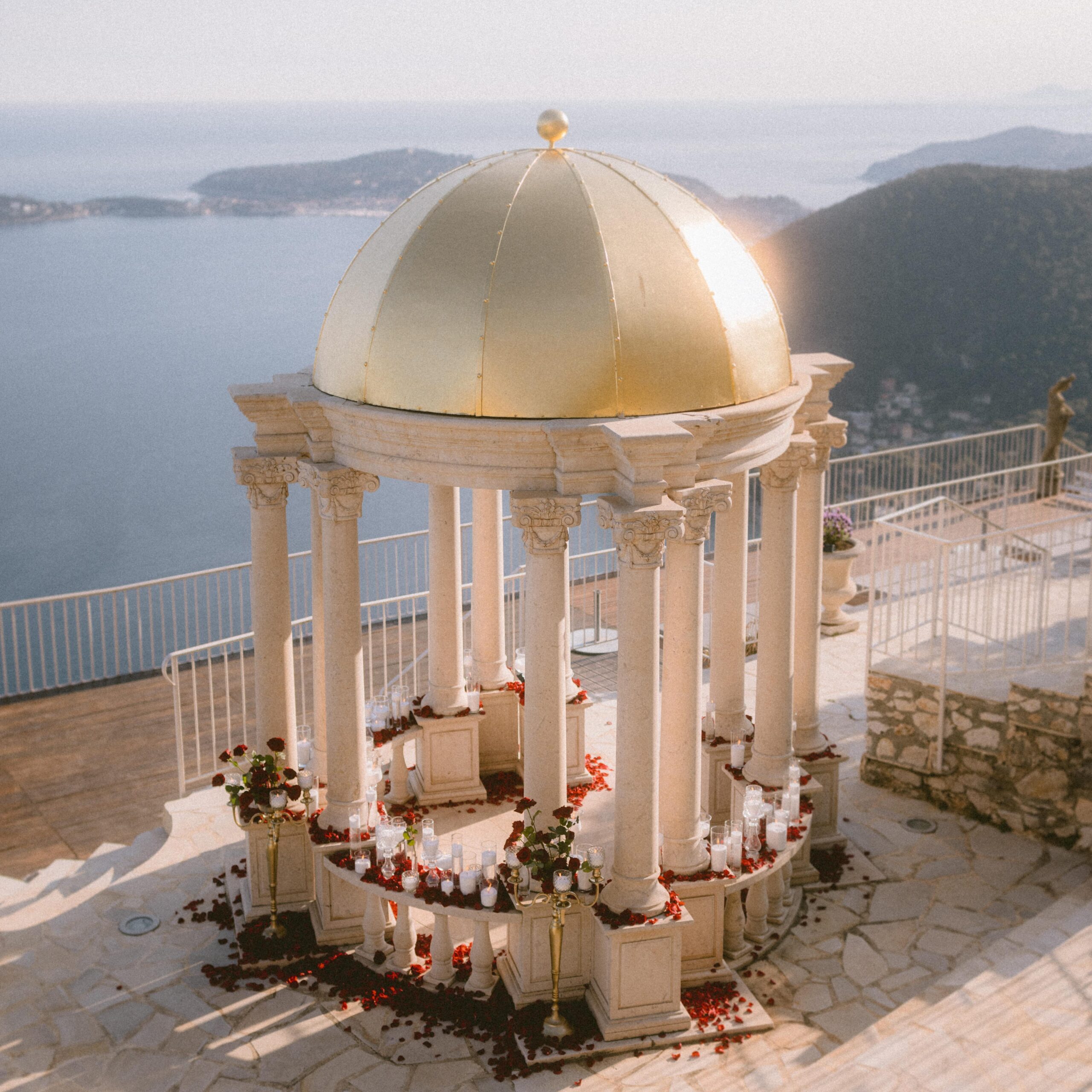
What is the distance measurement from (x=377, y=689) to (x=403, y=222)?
425 inches

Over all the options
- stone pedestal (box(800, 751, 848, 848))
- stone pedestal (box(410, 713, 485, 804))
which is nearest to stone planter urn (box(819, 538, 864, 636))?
stone pedestal (box(800, 751, 848, 848))

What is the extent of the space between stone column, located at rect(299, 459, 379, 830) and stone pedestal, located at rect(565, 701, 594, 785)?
294cm

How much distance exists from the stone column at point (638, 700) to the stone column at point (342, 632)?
2414 millimetres

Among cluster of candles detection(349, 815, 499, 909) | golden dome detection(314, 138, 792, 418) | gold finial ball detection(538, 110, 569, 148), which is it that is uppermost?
gold finial ball detection(538, 110, 569, 148)

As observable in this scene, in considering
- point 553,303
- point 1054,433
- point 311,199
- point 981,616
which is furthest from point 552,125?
point 311,199

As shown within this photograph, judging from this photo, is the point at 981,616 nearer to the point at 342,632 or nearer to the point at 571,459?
the point at 571,459

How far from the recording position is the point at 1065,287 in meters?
50.7

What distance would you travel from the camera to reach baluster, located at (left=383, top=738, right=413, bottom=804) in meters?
13.5

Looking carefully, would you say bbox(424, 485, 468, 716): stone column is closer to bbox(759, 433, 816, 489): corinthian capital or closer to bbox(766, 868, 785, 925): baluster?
bbox(759, 433, 816, 489): corinthian capital

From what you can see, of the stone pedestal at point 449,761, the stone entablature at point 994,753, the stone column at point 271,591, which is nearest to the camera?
the stone column at point 271,591

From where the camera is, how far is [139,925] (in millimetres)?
12375

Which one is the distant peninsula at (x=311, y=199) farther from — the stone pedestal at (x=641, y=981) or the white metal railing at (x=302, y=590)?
the stone pedestal at (x=641, y=981)

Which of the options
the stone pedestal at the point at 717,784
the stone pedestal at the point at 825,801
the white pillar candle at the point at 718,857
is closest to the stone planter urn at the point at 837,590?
the stone pedestal at the point at 825,801

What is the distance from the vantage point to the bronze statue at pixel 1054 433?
26750 mm
